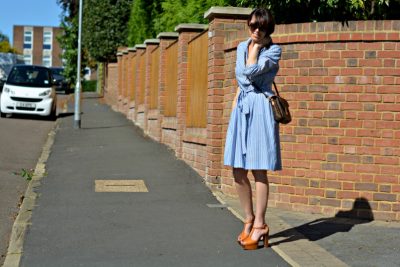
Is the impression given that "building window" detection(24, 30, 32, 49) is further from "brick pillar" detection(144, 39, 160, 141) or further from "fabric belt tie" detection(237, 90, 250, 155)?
"fabric belt tie" detection(237, 90, 250, 155)

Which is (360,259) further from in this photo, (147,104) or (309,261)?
(147,104)

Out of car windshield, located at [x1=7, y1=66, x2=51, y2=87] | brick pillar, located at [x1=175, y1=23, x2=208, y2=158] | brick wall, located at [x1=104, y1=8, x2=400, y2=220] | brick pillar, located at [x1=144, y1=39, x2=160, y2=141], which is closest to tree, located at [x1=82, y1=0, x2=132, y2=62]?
car windshield, located at [x1=7, y1=66, x2=51, y2=87]

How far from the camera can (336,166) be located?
8039 millimetres

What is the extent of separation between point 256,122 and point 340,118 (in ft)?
7.22

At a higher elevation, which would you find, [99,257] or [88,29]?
[88,29]

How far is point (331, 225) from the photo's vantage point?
7590 mm

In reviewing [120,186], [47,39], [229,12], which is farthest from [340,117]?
[47,39]

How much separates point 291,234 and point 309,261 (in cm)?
106

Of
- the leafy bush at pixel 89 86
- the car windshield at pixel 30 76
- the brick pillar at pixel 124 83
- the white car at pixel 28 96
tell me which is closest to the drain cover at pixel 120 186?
the white car at pixel 28 96

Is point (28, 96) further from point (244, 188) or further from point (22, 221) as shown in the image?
point (244, 188)

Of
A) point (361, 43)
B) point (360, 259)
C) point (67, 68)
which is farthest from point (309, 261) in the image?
point (67, 68)

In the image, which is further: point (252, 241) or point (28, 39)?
point (28, 39)

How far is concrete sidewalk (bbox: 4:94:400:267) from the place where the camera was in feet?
19.3

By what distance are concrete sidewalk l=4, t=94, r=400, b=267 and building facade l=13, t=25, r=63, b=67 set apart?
112397mm
